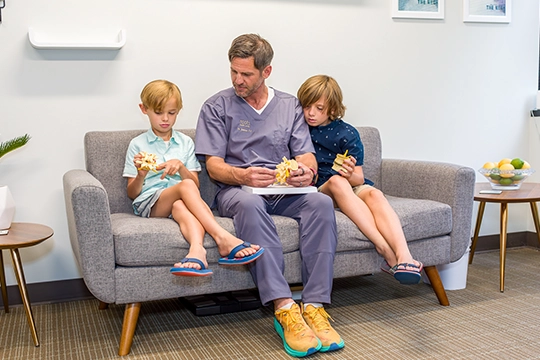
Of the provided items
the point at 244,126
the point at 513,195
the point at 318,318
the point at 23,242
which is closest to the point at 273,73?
the point at 244,126

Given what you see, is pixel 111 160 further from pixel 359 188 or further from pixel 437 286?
pixel 437 286

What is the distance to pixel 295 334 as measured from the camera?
207cm

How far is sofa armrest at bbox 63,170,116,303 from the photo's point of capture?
2035 millimetres

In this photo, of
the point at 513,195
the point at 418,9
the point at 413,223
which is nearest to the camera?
the point at 413,223

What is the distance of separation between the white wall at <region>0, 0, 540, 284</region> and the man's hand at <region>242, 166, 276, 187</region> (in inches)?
28.5

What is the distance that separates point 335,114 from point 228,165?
55 centimetres

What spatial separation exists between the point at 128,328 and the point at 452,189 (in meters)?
1.43

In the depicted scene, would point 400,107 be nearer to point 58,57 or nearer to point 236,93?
point 236,93

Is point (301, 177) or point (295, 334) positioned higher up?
point (301, 177)

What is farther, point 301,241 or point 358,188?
point 358,188

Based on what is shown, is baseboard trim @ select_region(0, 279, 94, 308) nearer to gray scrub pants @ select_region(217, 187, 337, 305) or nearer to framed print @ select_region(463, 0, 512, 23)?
gray scrub pants @ select_region(217, 187, 337, 305)

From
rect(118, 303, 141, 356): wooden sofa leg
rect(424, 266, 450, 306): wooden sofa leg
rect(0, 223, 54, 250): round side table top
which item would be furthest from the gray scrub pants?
rect(0, 223, 54, 250): round side table top

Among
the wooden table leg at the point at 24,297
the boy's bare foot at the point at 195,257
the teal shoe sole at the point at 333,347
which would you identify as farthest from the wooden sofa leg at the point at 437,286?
the wooden table leg at the point at 24,297

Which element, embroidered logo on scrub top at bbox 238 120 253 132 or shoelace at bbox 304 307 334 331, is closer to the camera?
shoelace at bbox 304 307 334 331
